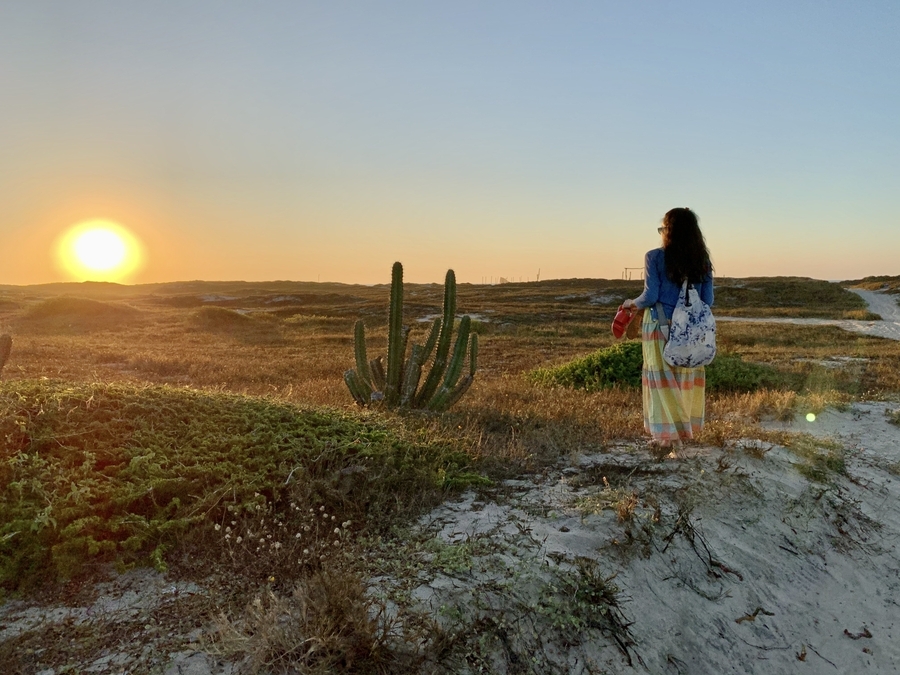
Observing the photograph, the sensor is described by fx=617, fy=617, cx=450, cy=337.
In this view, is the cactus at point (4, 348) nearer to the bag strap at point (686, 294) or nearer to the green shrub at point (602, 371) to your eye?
the bag strap at point (686, 294)

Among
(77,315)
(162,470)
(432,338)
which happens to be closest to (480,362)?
(432,338)

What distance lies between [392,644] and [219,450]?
7.07 ft

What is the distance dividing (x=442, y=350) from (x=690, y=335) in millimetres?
3503

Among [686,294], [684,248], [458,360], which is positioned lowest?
[458,360]

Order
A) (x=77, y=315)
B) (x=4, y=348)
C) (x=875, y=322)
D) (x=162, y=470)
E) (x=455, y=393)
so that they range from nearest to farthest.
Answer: (x=162, y=470)
(x=4, y=348)
(x=455, y=393)
(x=77, y=315)
(x=875, y=322)

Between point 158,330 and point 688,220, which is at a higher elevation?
point 688,220

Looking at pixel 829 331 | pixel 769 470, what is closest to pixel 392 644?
pixel 769 470

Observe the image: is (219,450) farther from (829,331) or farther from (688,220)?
(829,331)

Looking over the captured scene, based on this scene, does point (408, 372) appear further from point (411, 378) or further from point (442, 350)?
point (442, 350)

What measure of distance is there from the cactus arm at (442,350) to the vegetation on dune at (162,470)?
9.12 feet

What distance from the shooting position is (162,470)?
12.6 feet

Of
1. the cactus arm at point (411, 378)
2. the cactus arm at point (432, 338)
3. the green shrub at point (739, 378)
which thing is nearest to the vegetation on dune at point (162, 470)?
the cactus arm at point (411, 378)

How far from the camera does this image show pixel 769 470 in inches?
209

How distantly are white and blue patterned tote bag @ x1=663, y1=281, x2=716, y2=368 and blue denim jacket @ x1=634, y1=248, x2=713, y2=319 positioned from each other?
0.57 ft
